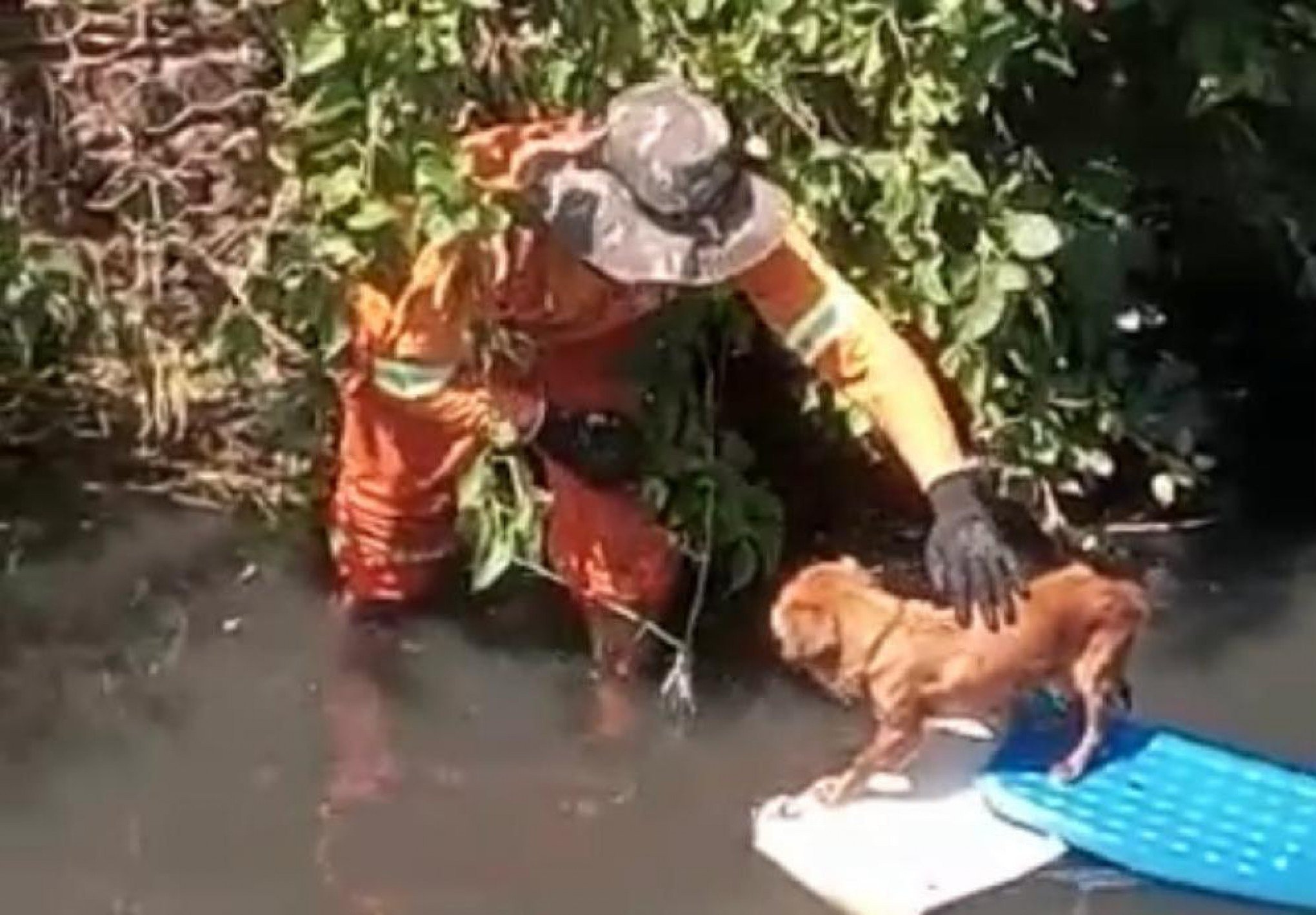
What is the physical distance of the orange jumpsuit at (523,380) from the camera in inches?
202

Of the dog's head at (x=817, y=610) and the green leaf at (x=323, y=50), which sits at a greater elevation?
the green leaf at (x=323, y=50)

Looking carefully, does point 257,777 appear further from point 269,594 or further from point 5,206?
point 5,206

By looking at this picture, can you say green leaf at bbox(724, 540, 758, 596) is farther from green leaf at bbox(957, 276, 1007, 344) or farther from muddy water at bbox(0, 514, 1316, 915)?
green leaf at bbox(957, 276, 1007, 344)

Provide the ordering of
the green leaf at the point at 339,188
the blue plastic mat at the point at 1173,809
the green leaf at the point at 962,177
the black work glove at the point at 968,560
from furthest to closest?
the green leaf at the point at 962,177
the green leaf at the point at 339,188
the blue plastic mat at the point at 1173,809
the black work glove at the point at 968,560

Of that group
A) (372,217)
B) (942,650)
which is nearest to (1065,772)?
(942,650)

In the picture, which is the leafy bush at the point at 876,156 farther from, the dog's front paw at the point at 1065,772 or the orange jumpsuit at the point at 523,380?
the dog's front paw at the point at 1065,772

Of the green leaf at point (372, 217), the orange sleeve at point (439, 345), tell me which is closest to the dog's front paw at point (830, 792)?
the orange sleeve at point (439, 345)

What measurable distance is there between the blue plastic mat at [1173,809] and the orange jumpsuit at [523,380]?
1.30ft

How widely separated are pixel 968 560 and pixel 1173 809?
43cm

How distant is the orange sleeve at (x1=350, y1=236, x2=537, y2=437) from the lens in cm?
528

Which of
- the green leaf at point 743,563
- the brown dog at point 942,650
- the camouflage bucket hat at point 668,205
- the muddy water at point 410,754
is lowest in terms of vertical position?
the muddy water at point 410,754

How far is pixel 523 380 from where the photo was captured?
5.42m

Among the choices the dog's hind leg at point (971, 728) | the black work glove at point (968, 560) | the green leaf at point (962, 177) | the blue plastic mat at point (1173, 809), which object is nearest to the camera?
the black work glove at point (968, 560)

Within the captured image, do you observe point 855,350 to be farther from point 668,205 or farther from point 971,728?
point 971,728
